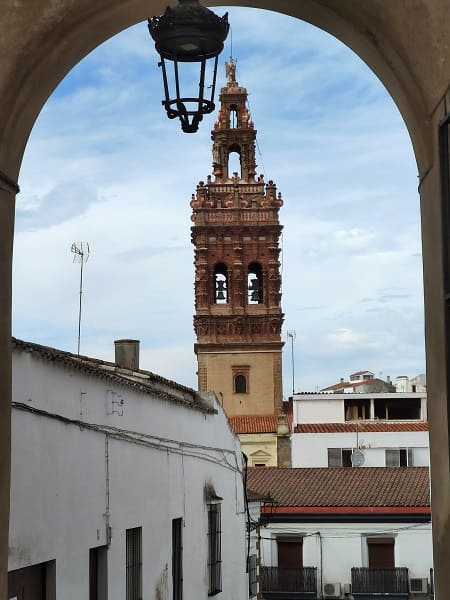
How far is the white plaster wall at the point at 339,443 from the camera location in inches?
1603

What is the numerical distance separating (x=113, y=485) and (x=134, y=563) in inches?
43.0

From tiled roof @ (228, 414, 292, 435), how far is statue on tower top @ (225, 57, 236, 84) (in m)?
16.6

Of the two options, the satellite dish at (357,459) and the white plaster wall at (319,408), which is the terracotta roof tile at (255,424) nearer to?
the white plaster wall at (319,408)

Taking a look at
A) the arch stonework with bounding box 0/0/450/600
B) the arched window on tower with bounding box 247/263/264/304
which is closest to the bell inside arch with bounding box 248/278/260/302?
the arched window on tower with bounding box 247/263/264/304

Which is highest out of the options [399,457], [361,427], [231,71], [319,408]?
[231,71]

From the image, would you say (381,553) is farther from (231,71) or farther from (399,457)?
(231,71)

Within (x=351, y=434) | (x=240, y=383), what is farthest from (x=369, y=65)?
(x=240, y=383)

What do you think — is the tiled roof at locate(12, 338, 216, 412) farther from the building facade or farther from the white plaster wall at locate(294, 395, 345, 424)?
the building facade

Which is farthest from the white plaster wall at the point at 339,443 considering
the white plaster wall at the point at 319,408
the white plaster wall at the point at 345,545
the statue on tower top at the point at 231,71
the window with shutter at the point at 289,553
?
the statue on tower top at the point at 231,71

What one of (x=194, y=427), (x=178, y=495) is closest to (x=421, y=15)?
(x=178, y=495)

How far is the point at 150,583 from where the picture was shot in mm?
11250

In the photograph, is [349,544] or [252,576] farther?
[349,544]

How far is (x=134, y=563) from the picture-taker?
1072 centimetres

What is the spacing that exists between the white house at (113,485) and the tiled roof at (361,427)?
26.0 metres
